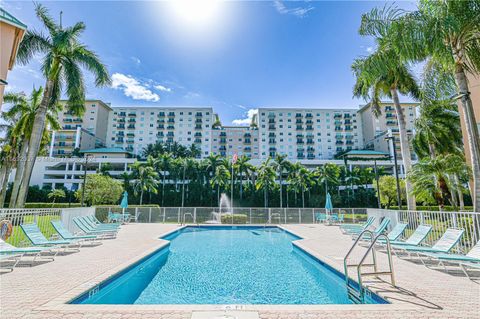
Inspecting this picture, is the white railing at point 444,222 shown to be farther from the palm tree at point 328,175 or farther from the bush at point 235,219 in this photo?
the palm tree at point 328,175

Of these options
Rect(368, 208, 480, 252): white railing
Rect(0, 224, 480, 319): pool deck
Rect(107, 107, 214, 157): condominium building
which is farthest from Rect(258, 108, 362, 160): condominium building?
Rect(0, 224, 480, 319): pool deck

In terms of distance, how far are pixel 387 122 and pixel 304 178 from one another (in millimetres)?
45042

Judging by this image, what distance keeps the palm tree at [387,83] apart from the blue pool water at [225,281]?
8.86 meters

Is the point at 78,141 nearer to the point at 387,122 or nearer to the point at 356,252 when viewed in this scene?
the point at 356,252

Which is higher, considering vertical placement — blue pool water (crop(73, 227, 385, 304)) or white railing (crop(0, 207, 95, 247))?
white railing (crop(0, 207, 95, 247))

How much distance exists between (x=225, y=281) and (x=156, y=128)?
Answer: 80419 millimetres

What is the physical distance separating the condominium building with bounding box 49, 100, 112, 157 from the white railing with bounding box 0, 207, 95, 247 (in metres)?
67.1

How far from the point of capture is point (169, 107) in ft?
273

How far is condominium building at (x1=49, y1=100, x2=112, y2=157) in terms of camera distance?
7112cm

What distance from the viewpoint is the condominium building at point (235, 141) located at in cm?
8719

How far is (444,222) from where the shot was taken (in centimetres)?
852

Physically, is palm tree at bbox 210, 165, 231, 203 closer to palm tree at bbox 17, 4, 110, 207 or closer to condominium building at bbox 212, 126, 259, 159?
palm tree at bbox 17, 4, 110, 207

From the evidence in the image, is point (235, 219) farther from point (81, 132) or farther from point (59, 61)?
point (81, 132)

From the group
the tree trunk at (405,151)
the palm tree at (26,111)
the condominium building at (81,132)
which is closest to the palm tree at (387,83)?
the tree trunk at (405,151)
